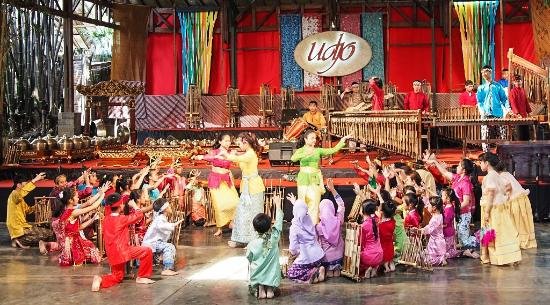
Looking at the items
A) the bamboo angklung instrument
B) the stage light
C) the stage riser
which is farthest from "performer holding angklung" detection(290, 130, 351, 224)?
the stage riser

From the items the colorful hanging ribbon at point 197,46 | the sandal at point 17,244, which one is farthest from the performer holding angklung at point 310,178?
the colorful hanging ribbon at point 197,46

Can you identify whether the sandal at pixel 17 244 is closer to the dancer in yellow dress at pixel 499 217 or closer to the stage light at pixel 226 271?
the stage light at pixel 226 271

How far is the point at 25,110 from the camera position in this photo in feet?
59.7

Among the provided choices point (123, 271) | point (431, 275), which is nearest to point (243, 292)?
point (123, 271)

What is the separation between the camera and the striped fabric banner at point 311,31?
717 inches

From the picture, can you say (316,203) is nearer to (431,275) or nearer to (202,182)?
(431,275)

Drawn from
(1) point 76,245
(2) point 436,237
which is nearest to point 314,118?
(2) point 436,237

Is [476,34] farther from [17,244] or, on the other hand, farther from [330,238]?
[17,244]

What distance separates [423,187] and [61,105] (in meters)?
13.6

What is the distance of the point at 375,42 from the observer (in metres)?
17.9

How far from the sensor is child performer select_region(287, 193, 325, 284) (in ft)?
22.4

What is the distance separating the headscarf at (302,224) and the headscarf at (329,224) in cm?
18

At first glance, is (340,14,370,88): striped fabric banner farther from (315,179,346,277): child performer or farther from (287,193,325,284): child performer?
(287,193,325,284): child performer

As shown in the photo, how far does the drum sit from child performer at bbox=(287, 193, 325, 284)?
6491 mm
